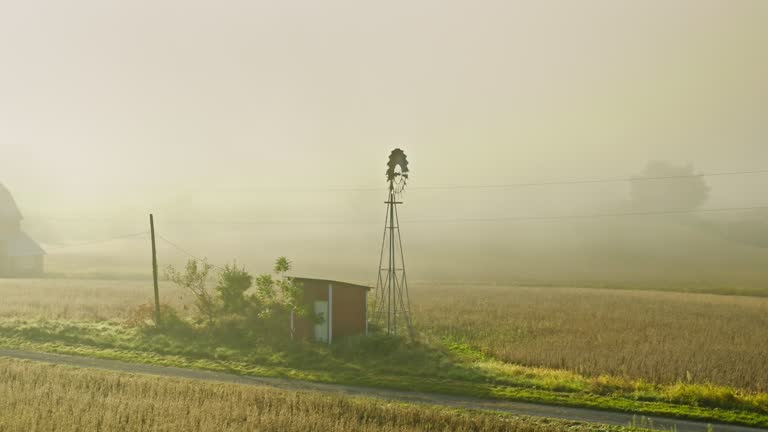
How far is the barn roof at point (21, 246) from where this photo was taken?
83688 millimetres

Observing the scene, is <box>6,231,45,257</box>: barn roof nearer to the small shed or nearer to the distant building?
the distant building

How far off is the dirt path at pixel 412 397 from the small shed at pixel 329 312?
22.8ft

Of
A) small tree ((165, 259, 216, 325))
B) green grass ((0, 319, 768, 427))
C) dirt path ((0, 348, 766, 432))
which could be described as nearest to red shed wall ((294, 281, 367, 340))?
green grass ((0, 319, 768, 427))

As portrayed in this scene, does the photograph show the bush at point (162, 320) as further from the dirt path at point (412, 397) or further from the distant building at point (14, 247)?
the distant building at point (14, 247)

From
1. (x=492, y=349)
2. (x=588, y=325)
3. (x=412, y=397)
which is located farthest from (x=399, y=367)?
(x=588, y=325)

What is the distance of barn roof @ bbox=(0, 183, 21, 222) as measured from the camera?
87.3 metres

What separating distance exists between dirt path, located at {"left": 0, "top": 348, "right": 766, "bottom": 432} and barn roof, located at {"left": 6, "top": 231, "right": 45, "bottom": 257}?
6505cm

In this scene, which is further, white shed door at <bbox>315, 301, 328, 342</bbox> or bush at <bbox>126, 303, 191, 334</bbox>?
bush at <bbox>126, 303, 191, 334</bbox>

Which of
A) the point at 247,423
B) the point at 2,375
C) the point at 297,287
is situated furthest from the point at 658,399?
the point at 2,375

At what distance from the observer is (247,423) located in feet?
52.4

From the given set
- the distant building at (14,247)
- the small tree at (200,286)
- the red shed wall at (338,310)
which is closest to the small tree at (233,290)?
the small tree at (200,286)

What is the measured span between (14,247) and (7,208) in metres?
7.35

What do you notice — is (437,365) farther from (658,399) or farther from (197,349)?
(197,349)

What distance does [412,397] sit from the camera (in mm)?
21000
